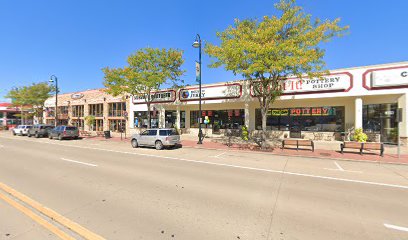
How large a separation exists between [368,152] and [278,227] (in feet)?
45.2

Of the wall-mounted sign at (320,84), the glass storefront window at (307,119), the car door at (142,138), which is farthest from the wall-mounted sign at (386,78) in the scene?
the car door at (142,138)

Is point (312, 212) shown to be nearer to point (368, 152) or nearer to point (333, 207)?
point (333, 207)

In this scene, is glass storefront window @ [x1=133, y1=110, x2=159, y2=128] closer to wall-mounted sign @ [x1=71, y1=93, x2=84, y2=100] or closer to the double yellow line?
wall-mounted sign @ [x1=71, y1=93, x2=84, y2=100]

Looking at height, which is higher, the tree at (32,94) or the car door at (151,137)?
the tree at (32,94)

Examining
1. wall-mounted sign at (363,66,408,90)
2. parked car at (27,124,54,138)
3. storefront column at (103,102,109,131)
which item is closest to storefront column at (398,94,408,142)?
wall-mounted sign at (363,66,408,90)

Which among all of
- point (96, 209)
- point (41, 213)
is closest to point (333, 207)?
point (96, 209)

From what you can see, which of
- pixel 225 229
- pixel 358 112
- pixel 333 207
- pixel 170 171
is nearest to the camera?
pixel 225 229

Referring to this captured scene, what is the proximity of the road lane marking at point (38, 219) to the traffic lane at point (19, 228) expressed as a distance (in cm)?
6

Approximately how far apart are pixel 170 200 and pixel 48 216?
272 cm

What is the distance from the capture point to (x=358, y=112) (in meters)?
15.7

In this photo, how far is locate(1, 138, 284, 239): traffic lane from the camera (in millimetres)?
4078

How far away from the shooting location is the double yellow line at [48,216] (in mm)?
3719

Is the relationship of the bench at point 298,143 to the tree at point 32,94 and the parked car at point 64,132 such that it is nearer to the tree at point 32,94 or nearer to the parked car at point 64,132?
the parked car at point 64,132

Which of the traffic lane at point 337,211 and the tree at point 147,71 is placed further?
the tree at point 147,71
